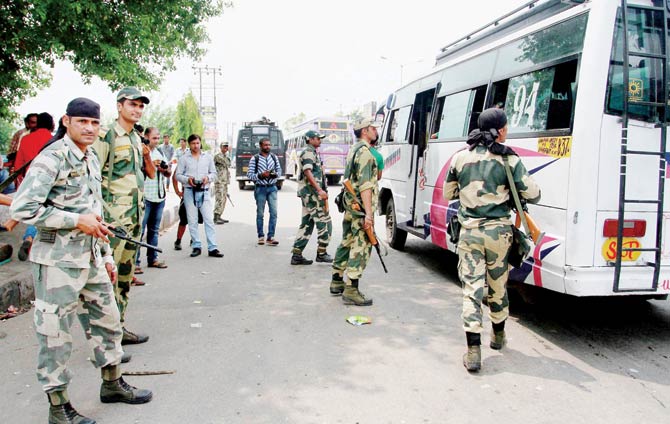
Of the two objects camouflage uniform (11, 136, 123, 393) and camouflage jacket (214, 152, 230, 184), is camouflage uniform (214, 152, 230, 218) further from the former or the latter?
camouflage uniform (11, 136, 123, 393)

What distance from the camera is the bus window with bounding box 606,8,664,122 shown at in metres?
4.12

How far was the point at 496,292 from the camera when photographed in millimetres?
4176

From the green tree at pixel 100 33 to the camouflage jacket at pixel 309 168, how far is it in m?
3.21

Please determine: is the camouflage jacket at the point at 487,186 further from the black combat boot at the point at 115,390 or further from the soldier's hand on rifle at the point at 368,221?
the black combat boot at the point at 115,390

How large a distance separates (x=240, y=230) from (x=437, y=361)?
774 cm

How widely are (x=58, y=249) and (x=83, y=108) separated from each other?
820 mm

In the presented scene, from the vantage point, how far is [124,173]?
4180 mm

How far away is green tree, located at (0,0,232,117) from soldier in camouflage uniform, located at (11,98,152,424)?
500cm

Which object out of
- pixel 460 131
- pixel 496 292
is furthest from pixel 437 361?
pixel 460 131

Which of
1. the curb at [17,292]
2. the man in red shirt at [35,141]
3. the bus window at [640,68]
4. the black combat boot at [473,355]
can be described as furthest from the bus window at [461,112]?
the man in red shirt at [35,141]

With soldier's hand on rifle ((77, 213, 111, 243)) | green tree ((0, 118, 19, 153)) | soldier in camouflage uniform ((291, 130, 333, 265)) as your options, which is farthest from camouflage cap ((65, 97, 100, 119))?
green tree ((0, 118, 19, 153))

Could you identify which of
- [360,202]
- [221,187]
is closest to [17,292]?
[360,202]

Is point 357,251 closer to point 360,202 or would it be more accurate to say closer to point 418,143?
point 360,202

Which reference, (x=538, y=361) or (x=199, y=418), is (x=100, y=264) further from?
(x=538, y=361)
